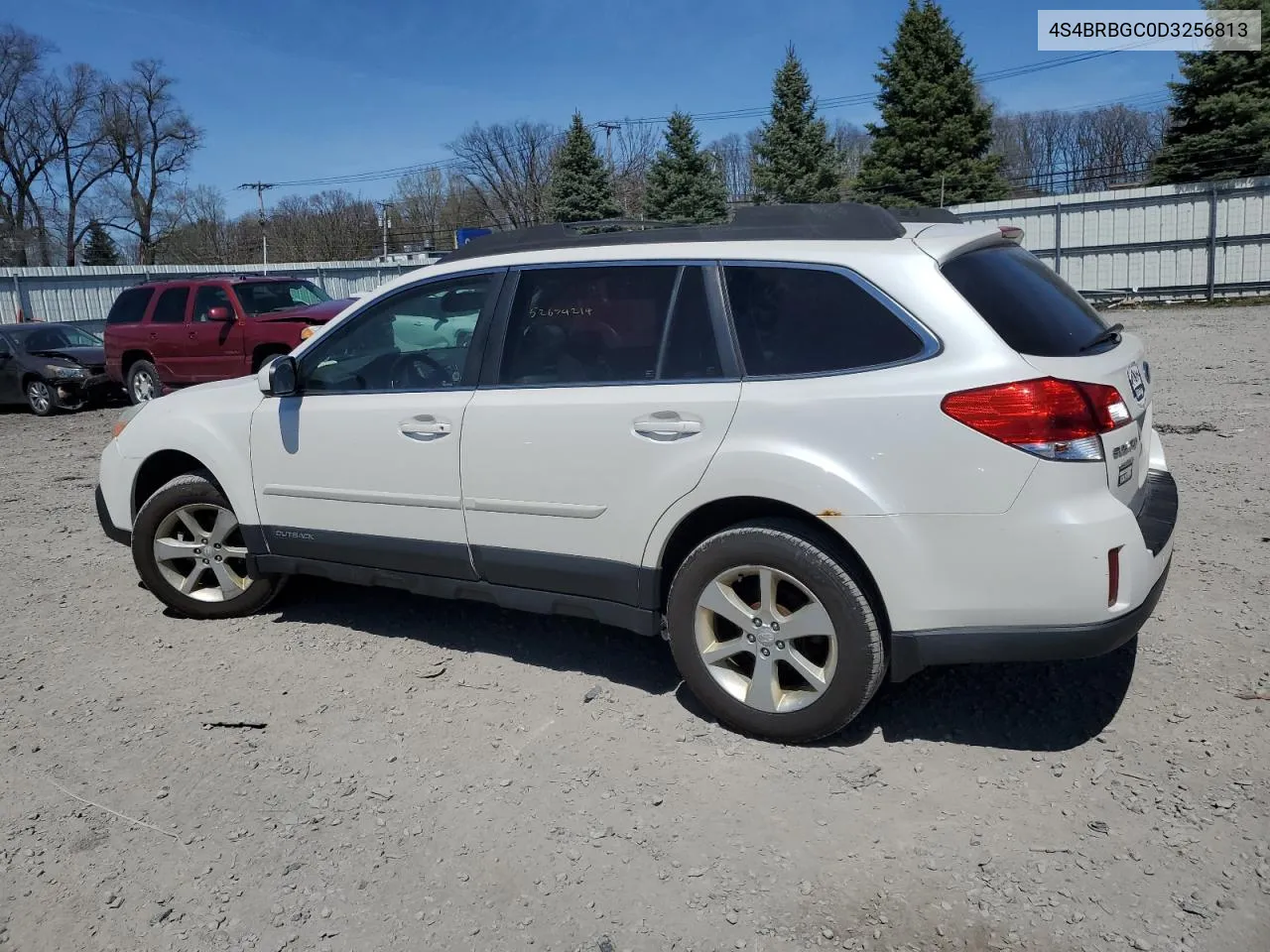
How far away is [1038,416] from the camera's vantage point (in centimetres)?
307

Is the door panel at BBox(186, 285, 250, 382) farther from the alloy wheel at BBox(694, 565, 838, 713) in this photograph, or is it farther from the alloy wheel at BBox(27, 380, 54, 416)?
the alloy wheel at BBox(694, 565, 838, 713)

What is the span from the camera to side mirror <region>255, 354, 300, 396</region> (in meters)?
4.54

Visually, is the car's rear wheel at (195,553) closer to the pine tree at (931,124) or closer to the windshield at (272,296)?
the windshield at (272,296)

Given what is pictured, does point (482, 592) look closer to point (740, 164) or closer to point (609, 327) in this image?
point (609, 327)

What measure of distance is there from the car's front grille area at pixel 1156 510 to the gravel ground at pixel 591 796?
70 cm

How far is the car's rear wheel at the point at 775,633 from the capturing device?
336 cm

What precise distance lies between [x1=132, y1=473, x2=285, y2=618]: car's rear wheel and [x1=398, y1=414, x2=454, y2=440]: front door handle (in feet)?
4.31

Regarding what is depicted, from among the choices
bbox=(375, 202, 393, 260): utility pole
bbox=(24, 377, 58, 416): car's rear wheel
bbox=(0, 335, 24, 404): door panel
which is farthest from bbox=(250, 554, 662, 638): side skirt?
bbox=(375, 202, 393, 260): utility pole

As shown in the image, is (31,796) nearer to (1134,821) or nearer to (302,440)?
A: (302,440)

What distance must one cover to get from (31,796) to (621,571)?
86.7 inches

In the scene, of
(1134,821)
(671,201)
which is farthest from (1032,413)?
(671,201)

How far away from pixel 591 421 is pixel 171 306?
42.8ft

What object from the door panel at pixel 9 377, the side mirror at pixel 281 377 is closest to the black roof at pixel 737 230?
the side mirror at pixel 281 377

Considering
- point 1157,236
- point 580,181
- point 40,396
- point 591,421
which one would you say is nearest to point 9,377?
point 40,396
